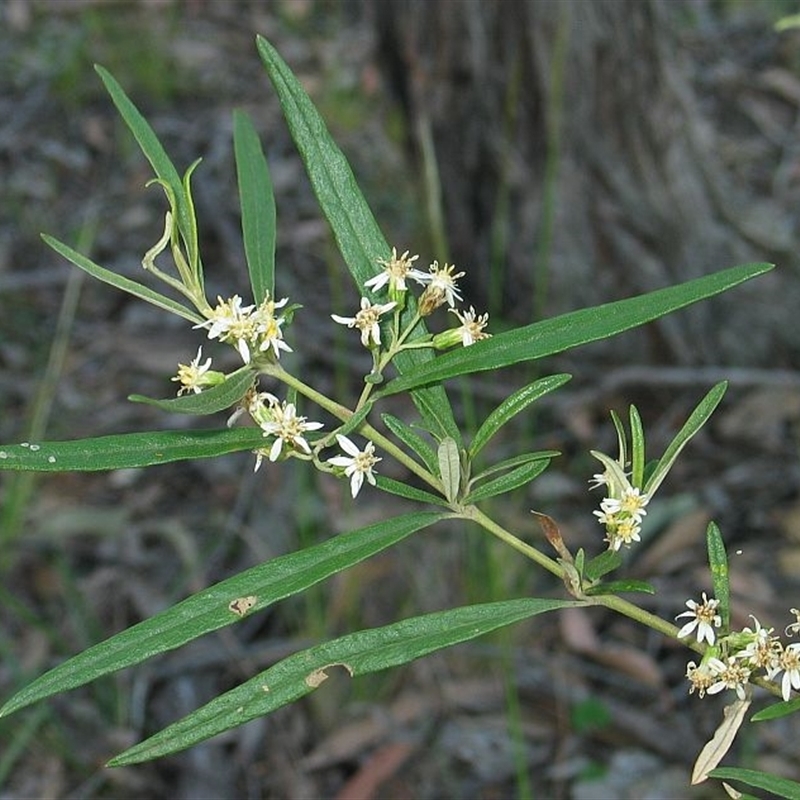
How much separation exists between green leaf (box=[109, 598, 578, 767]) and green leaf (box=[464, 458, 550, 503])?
0.30ft

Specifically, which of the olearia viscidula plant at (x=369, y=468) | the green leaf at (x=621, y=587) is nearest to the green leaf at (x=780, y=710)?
the olearia viscidula plant at (x=369, y=468)

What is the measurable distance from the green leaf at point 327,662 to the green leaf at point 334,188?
239 mm

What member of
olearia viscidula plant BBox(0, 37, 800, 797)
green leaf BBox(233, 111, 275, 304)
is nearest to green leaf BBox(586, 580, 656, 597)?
olearia viscidula plant BBox(0, 37, 800, 797)

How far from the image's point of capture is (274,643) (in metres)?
2.65

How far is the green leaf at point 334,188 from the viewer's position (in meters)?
1.14

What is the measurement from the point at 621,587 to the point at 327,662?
0.24m

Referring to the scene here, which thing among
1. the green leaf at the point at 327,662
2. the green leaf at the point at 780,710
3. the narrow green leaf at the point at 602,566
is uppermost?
the narrow green leaf at the point at 602,566

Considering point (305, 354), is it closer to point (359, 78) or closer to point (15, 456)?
point (359, 78)

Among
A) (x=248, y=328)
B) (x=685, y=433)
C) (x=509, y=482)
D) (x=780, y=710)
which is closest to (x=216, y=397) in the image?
(x=248, y=328)

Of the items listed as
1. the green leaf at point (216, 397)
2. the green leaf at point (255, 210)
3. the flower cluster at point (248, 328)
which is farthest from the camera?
the green leaf at point (255, 210)

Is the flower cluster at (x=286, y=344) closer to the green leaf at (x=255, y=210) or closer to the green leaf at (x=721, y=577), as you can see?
the green leaf at (x=255, y=210)

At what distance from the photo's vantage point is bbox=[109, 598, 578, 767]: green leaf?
91 centimetres

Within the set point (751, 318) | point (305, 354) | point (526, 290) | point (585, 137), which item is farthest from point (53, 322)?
point (751, 318)

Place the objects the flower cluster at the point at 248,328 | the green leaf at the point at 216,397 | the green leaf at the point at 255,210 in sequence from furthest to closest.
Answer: the green leaf at the point at 255,210 < the flower cluster at the point at 248,328 < the green leaf at the point at 216,397
